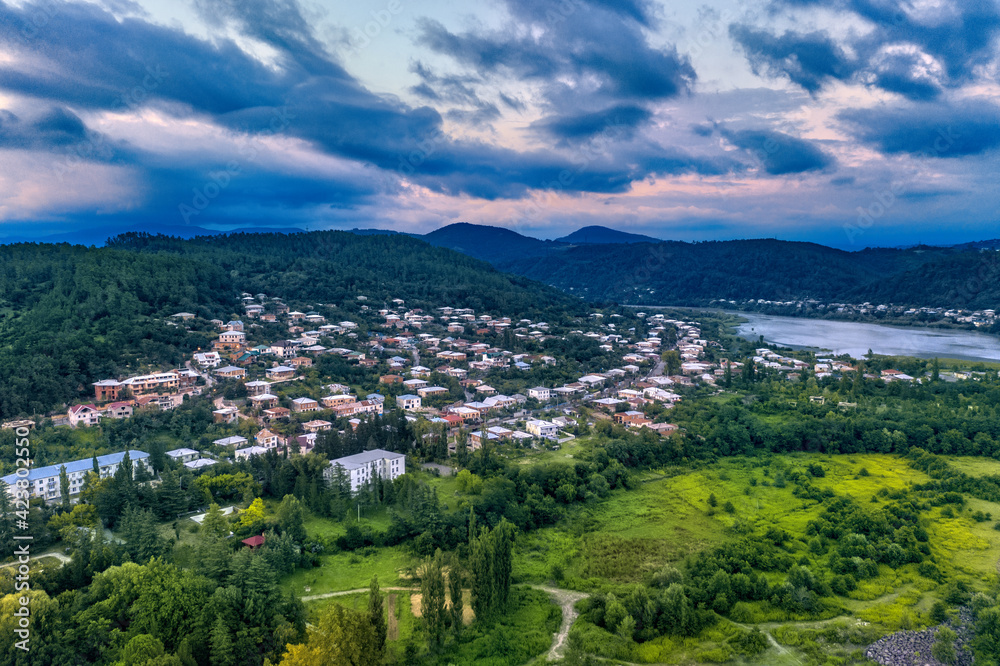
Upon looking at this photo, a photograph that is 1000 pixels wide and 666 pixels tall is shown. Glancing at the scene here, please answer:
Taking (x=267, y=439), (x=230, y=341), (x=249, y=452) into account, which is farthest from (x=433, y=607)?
(x=230, y=341)

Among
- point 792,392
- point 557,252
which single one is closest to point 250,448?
point 792,392

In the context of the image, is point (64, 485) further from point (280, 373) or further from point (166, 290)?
point (166, 290)

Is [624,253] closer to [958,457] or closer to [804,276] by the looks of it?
[804,276]

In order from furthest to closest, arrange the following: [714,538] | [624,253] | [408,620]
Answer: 1. [624,253]
2. [714,538]
3. [408,620]

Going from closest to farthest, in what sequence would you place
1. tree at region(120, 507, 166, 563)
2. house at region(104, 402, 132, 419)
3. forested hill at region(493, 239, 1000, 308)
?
1. tree at region(120, 507, 166, 563)
2. house at region(104, 402, 132, 419)
3. forested hill at region(493, 239, 1000, 308)

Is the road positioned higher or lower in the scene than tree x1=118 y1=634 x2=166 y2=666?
lower

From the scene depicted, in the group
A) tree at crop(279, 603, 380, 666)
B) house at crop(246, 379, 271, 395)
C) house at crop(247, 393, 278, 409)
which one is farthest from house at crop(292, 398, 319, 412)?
tree at crop(279, 603, 380, 666)

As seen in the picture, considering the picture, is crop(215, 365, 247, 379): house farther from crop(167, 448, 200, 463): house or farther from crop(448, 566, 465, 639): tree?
crop(448, 566, 465, 639): tree

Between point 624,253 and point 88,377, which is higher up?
point 624,253
